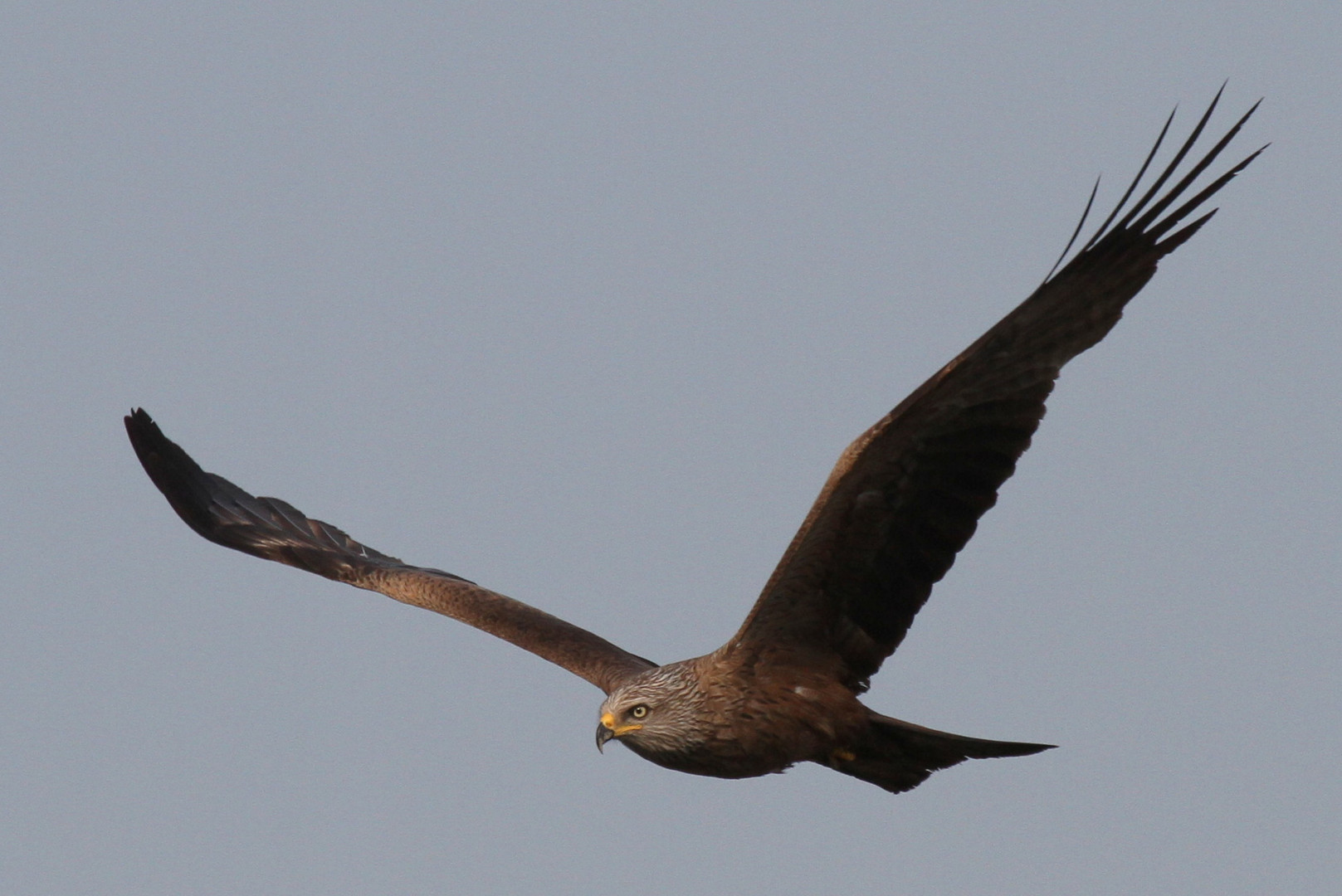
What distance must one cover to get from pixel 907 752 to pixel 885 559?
44.8 inches

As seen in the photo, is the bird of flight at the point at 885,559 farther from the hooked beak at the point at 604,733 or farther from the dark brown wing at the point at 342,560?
the dark brown wing at the point at 342,560

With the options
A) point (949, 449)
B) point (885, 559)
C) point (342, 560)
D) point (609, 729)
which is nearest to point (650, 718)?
point (609, 729)

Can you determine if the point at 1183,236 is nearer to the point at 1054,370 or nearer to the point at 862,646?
the point at 1054,370

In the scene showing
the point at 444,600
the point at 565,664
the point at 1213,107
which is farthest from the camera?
the point at 444,600

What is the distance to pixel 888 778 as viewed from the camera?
9.52m

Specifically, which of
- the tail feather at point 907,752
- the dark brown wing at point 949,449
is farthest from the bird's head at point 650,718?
the tail feather at point 907,752

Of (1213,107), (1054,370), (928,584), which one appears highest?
(1213,107)

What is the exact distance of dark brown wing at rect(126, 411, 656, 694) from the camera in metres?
10.6

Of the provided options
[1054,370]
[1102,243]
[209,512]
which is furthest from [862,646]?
[209,512]

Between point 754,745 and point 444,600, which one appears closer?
point 754,745

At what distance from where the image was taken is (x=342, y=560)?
12.2 m

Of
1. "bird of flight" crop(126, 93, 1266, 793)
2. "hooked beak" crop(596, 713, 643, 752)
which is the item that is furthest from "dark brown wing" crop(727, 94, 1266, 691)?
"hooked beak" crop(596, 713, 643, 752)

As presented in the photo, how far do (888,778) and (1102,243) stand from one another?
3.00 m

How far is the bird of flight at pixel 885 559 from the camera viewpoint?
27.3 feet
